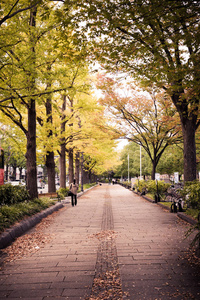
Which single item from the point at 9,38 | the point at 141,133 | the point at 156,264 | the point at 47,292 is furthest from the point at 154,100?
the point at 47,292

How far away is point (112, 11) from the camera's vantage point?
5934 millimetres

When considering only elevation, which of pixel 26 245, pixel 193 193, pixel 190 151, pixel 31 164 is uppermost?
pixel 190 151

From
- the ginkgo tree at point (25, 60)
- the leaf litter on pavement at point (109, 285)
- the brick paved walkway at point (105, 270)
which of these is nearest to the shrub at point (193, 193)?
the brick paved walkway at point (105, 270)

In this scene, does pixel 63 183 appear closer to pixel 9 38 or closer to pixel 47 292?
pixel 9 38

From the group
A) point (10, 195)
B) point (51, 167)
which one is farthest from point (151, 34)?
point (51, 167)

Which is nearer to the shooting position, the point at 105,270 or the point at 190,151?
the point at 105,270

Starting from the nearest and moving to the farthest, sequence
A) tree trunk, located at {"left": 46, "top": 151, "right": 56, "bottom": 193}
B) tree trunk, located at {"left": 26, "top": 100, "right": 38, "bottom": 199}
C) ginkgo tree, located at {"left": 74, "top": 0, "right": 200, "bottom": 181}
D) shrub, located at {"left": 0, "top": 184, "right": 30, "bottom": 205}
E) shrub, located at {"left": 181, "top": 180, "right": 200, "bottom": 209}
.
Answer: ginkgo tree, located at {"left": 74, "top": 0, "right": 200, "bottom": 181}, shrub, located at {"left": 181, "top": 180, "right": 200, "bottom": 209}, shrub, located at {"left": 0, "top": 184, "right": 30, "bottom": 205}, tree trunk, located at {"left": 26, "top": 100, "right": 38, "bottom": 199}, tree trunk, located at {"left": 46, "top": 151, "right": 56, "bottom": 193}

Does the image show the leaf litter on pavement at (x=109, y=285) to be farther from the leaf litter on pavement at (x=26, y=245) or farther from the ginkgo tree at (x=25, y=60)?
the ginkgo tree at (x=25, y=60)

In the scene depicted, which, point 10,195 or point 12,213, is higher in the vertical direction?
point 10,195

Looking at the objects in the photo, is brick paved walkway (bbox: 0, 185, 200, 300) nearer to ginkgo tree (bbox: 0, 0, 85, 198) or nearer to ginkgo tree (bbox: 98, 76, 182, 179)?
ginkgo tree (bbox: 0, 0, 85, 198)

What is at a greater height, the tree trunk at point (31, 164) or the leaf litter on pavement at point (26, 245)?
the tree trunk at point (31, 164)

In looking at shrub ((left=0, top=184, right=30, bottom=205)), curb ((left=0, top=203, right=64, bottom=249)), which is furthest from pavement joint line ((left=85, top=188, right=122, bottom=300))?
shrub ((left=0, top=184, right=30, bottom=205))

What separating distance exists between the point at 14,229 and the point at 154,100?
15696 mm

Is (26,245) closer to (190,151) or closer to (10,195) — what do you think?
(10,195)
